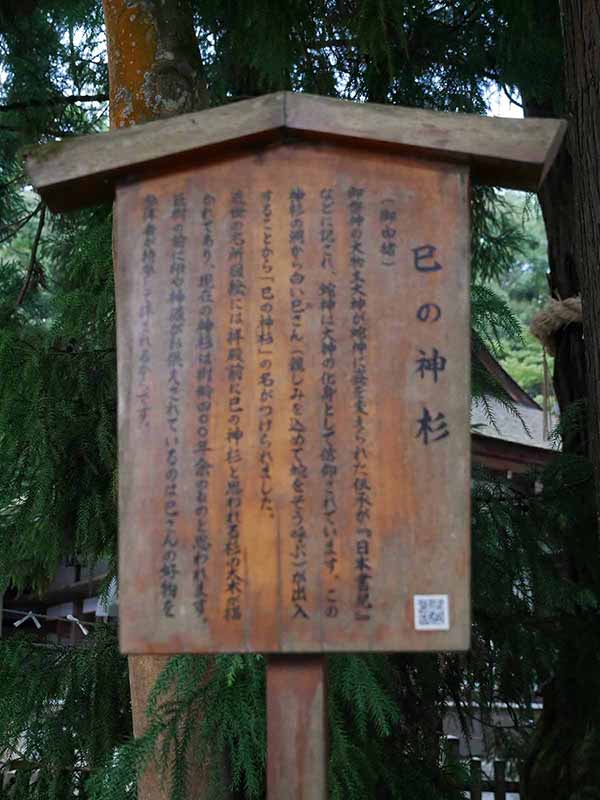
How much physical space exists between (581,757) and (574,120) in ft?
8.65

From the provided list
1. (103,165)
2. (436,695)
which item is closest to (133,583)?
(103,165)

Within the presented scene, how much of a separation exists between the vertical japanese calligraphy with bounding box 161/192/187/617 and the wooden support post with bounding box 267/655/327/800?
0.29 m

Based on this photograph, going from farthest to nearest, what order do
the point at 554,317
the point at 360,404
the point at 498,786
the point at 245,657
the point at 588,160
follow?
the point at 498,786 → the point at 554,317 → the point at 588,160 → the point at 245,657 → the point at 360,404

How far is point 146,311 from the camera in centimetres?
231

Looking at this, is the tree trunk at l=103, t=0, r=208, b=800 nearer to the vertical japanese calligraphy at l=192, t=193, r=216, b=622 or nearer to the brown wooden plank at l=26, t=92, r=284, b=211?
the brown wooden plank at l=26, t=92, r=284, b=211

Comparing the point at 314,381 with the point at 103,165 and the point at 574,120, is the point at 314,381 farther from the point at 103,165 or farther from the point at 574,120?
Answer: the point at 574,120

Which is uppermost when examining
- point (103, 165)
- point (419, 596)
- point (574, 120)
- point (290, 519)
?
point (574, 120)

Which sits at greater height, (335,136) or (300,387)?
(335,136)

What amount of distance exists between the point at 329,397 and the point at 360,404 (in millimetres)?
70

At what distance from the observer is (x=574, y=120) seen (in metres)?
3.27

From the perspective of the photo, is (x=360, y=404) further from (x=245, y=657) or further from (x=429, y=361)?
(x=245, y=657)

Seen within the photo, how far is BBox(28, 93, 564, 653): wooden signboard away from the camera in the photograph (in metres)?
2.12

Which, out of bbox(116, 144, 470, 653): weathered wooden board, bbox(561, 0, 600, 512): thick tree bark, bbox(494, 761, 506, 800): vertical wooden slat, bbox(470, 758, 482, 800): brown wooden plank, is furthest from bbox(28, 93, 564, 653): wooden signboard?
bbox(494, 761, 506, 800): vertical wooden slat

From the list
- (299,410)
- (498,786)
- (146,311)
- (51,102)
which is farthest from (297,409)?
(498,786)
